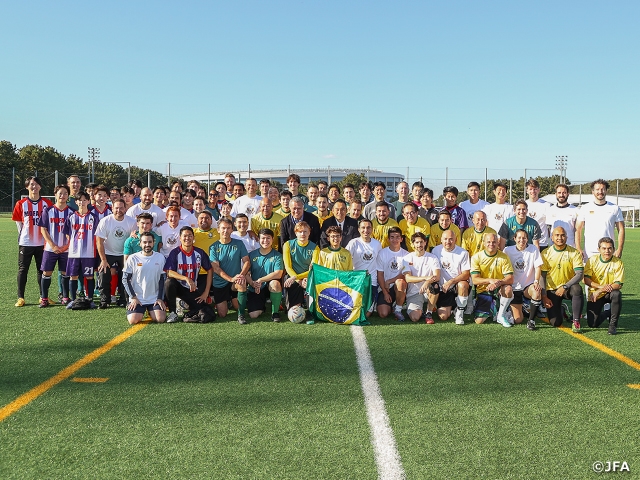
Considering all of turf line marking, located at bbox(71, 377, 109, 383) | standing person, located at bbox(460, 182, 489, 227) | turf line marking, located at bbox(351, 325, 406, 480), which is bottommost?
turf line marking, located at bbox(351, 325, 406, 480)

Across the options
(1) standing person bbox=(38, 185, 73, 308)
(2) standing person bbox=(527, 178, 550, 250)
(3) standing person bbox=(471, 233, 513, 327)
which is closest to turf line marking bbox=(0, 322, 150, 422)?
(1) standing person bbox=(38, 185, 73, 308)

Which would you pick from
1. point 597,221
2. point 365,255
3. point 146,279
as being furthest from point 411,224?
point 146,279

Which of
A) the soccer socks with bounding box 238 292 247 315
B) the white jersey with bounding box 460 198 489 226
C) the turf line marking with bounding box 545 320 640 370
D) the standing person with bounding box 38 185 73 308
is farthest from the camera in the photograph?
the white jersey with bounding box 460 198 489 226

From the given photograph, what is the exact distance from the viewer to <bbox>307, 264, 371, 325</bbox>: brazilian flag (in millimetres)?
6488

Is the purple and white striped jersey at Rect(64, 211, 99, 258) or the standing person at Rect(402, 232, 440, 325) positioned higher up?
the purple and white striped jersey at Rect(64, 211, 99, 258)

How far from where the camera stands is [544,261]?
6.66 m

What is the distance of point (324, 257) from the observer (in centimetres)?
683

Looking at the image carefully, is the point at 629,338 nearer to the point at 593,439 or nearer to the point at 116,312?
the point at 593,439

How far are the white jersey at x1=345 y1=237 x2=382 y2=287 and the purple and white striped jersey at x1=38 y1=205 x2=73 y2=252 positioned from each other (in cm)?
392

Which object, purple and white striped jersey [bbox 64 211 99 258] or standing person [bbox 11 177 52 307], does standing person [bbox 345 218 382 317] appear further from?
standing person [bbox 11 177 52 307]

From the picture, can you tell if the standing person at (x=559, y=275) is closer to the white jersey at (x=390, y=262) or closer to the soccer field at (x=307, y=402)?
the soccer field at (x=307, y=402)

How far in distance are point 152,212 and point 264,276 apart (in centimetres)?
210

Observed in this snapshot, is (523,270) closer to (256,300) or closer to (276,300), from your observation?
(276,300)

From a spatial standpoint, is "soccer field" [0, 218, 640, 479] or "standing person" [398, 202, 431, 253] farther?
"standing person" [398, 202, 431, 253]
